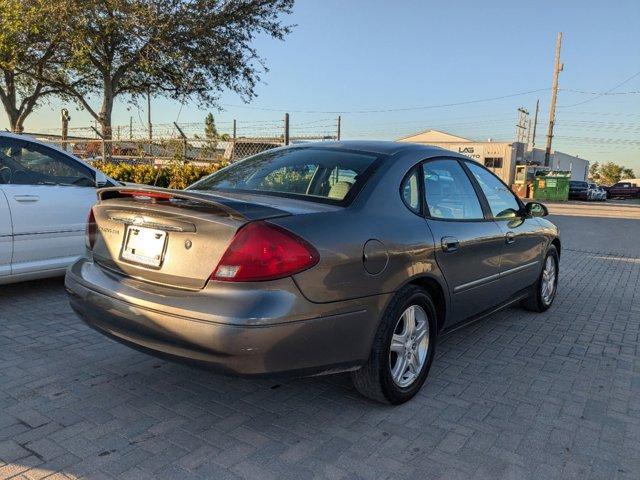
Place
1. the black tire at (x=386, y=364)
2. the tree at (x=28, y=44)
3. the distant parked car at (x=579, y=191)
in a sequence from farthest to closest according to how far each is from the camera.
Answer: the distant parked car at (x=579, y=191), the tree at (x=28, y=44), the black tire at (x=386, y=364)

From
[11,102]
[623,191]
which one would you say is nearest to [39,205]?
[11,102]

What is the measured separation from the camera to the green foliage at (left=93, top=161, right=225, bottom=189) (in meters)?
10.5

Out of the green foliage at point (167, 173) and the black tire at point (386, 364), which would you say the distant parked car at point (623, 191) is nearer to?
the green foliage at point (167, 173)

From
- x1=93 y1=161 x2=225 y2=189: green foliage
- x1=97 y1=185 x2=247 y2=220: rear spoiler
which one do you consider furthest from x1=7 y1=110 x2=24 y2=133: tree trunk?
x1=97 y1=185 x2=247 y2=220: rear spoiler

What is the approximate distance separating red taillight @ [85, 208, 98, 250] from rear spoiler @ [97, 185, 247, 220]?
0.44 feet

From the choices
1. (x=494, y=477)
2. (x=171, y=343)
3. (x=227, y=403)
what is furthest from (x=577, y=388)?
(x=171, y=343)

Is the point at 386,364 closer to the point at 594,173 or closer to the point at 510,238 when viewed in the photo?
the point at 510,238

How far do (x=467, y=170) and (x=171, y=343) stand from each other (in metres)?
2.67

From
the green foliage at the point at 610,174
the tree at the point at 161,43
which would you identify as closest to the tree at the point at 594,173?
the green foliage at the point at 610,174

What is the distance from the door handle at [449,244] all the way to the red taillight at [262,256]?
1174mm

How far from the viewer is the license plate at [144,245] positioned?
110 inches

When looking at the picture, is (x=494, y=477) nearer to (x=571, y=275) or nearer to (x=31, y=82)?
(x=571, y=275)

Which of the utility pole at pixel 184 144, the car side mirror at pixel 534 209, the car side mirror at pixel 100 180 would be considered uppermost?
the utility pole at pixel 184 144

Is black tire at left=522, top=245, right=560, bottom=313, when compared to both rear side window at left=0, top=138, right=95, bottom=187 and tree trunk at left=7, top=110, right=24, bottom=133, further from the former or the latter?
tree trunk at left=7, top=110, right=24, bottom=133
